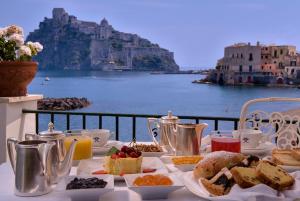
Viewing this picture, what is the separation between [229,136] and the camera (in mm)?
1712

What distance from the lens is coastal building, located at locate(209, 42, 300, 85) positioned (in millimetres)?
41688

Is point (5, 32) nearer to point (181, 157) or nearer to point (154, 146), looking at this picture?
point (154, 146)

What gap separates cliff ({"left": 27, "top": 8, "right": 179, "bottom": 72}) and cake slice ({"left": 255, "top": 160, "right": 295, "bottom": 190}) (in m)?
58.1

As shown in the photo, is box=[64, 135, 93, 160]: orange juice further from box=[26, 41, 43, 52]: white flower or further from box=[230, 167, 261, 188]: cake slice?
box=[26, 41, 43, 52]: white flower

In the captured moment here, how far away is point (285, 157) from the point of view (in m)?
1.55

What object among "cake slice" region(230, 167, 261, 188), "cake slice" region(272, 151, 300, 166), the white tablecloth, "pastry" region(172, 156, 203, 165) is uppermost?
"cake slice" region(230, 167, 261, 188)

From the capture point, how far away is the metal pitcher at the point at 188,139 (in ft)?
5.54

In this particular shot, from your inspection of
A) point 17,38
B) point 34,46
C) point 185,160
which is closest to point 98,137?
point 185,160

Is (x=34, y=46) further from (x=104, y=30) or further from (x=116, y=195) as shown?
(x=104, y=30)

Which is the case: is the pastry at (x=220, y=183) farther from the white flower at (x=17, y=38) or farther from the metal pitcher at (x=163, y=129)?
the white flower at (x=17, y=38)

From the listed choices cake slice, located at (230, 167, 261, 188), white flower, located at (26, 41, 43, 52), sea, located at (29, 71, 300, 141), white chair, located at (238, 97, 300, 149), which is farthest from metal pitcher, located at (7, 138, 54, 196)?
sea, located at (29, 71, 300, 141)

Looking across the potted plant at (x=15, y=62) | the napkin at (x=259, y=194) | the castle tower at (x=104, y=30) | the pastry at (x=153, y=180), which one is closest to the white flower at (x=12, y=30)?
the potted plant at (x=15, y=62)

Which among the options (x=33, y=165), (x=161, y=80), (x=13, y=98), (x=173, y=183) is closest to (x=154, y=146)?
(x=173, y=183)

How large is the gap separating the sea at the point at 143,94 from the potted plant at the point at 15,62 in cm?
2439
